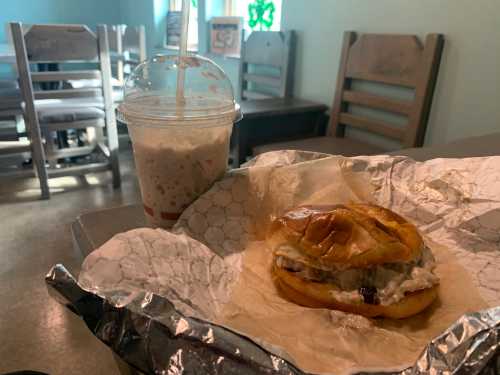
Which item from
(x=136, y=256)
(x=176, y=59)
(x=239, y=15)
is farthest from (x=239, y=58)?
(x=136, y=256)

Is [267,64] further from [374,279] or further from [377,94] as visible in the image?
[374,279]

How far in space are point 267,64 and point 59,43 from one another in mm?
1236

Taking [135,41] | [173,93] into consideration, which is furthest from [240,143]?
[135,41]

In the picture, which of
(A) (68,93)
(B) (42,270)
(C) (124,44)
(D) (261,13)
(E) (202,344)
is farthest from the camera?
(C) (124,44)

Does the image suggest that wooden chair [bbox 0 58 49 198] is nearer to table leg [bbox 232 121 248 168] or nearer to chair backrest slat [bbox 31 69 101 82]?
chair backrest slat [bbox 31 69 101 82]

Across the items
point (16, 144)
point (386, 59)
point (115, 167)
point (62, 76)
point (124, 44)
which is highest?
point (386, 59)

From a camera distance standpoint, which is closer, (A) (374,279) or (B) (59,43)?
(A) (374,279)

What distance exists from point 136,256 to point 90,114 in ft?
7.57

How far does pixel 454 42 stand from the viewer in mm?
1679

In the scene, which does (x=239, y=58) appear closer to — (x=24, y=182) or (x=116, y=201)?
(x=116, y=201)

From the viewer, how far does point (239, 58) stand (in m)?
3.07

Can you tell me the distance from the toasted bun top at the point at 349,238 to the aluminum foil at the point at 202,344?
16 centimetres

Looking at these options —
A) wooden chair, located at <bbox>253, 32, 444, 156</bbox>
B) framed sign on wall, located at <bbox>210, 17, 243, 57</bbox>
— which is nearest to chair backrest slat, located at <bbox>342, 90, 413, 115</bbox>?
wooden chair, located at <bbox>253, 32, 444, 156</bbox>

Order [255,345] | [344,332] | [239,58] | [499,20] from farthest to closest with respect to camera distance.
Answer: [239,58]
[499,20]
[344,332]
[255,345]
